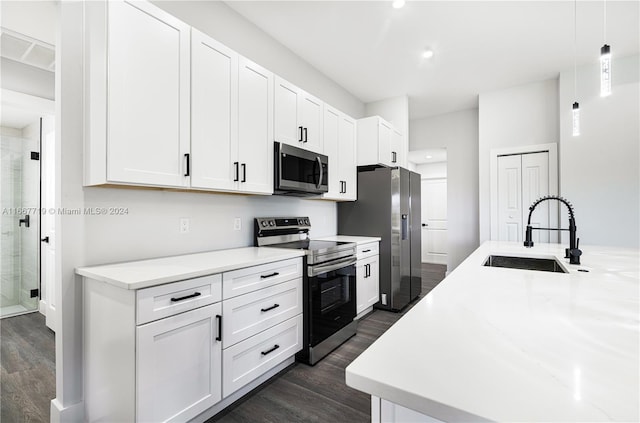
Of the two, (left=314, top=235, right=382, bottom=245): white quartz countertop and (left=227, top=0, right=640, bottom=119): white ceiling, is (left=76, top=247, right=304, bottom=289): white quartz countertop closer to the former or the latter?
(left=314, top=235, right=382, bottom=245): white quartz countertop

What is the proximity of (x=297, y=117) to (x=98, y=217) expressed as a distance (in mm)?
1789

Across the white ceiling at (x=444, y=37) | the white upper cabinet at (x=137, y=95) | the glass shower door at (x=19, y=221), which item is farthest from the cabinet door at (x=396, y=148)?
the glass shower door at (x=19, y=221)

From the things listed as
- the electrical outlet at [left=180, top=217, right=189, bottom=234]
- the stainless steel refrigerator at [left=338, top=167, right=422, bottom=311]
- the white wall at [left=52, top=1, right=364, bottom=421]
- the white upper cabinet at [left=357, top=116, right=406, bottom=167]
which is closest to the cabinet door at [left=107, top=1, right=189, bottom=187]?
the white wall at [left=52, top=1, right=364, bottom=421]

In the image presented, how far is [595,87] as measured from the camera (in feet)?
12.3

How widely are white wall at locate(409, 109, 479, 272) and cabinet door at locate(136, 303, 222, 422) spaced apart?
4718mm

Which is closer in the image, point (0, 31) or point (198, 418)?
point (198, 418)

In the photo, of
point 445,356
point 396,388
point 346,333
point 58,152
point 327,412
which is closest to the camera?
point 396,388

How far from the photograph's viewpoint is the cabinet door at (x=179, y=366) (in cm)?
138

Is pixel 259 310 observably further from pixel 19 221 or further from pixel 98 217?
pixel 19 221

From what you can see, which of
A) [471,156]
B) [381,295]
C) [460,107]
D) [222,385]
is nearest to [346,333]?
[381,295]

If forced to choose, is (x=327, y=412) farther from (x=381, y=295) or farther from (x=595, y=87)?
(x=595, y=87)

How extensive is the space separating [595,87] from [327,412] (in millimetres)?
4763

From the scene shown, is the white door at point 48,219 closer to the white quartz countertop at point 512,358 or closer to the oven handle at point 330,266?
the oven handle at point 330,266

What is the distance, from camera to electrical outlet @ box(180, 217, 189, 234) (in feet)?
7.15
